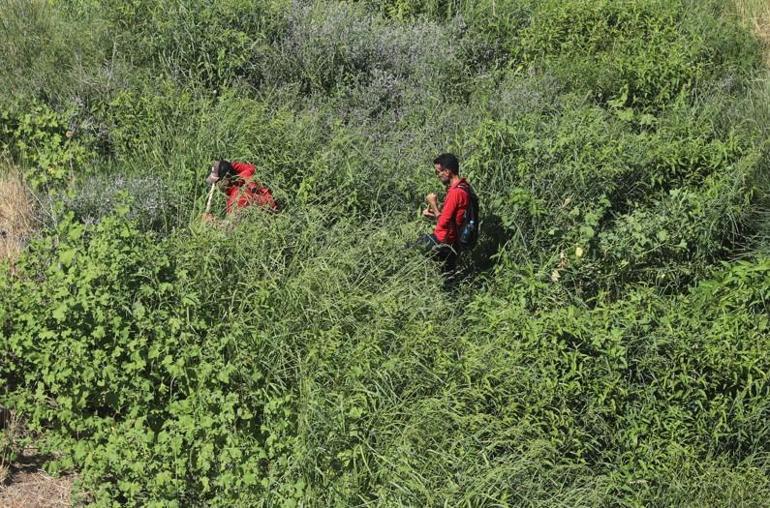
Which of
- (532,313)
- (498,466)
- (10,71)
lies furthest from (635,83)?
(10,71)

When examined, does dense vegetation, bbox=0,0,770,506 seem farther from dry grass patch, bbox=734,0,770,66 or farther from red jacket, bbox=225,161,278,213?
dry grass patch, bbox=734,0,770,66

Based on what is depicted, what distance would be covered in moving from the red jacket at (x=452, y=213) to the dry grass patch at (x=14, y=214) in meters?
3.39

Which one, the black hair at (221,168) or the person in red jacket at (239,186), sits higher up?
the black hair at (221,168)

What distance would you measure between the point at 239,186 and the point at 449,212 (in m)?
1.81

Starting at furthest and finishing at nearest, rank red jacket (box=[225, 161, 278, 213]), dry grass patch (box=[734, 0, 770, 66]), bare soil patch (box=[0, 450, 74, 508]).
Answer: dry grass patch (box=[734, 0, 770, 66]) → red jacket (box=[225, 161, 278, 213]) → bare soil patch (box=[0, 450, 74, 508])

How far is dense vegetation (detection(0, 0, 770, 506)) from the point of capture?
6.32 meters

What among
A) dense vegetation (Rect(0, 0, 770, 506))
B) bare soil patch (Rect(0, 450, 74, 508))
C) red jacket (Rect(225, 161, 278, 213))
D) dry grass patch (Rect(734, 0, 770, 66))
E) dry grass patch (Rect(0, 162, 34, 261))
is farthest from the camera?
dry grass patch (Rect(734, 0, 770, 66))

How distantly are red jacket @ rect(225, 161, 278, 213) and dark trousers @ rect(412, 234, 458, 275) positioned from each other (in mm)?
1283

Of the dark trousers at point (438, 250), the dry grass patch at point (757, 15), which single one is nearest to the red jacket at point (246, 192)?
the dark trousers at point (438, 250)

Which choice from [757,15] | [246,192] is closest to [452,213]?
[246,192]

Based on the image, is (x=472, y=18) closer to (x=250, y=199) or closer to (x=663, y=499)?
(x=250, y=199)

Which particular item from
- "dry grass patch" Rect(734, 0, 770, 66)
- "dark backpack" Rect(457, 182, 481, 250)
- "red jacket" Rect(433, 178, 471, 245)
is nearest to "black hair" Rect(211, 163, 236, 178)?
"red jacket" Rect(433, 178, 471, 245)

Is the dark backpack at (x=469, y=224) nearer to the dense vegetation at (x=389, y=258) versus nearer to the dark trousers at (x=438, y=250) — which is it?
the dark trousers at (x=438, y=250)

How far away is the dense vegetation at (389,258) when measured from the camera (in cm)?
632
